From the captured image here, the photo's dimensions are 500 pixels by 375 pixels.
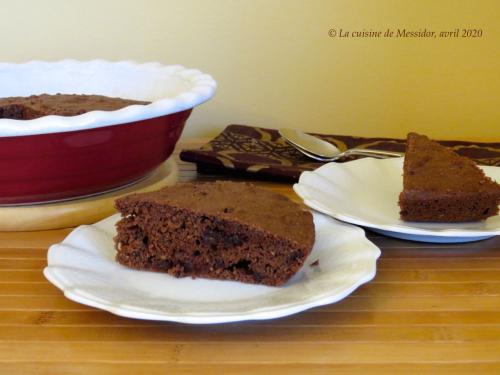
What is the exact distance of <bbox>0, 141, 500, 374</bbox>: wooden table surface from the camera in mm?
615

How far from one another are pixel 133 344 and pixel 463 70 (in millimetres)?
1112

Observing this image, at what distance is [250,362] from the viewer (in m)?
0.62

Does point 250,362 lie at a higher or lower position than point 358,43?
lower

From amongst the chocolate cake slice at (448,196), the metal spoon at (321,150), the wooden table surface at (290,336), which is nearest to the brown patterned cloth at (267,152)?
the metal spoon at (321,150)

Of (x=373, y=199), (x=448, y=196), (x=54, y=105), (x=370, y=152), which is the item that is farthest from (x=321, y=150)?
(x=54, y=105)

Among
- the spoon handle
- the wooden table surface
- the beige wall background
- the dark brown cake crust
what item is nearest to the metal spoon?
the spoon handle

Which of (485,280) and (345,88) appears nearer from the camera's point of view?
(485,280)

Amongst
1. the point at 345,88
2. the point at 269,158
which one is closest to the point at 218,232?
the point at 269,158

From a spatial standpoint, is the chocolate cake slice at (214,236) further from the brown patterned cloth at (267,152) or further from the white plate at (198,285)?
the brown patterned cloth at (267,152)

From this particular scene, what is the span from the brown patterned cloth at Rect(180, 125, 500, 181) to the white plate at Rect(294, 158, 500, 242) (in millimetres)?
110

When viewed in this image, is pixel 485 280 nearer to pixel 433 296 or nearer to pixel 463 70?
pixel 433 296

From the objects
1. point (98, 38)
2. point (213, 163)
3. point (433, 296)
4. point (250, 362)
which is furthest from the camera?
point (98, 38)

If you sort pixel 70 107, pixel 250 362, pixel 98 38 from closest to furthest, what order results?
pixel 250 362 < pixel 70 107 < pixel 98 38

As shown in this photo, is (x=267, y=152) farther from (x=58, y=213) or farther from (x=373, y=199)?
(x=58, y=213)
